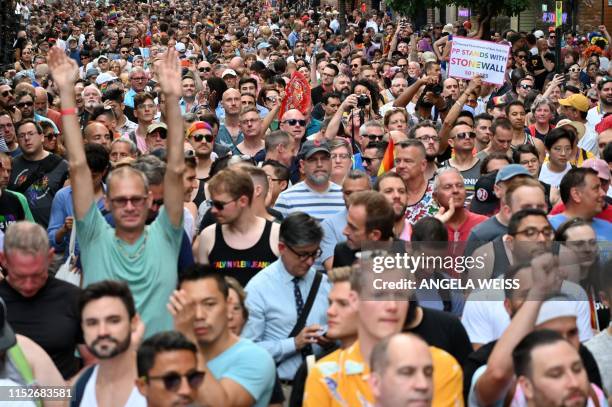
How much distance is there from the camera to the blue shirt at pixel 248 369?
19.1 feet

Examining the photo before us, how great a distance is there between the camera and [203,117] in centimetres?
1330

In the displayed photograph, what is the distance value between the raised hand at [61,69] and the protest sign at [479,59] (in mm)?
9071

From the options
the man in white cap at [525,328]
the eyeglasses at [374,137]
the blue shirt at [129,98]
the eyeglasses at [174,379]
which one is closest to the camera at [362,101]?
the eyeglasses at [374,137]

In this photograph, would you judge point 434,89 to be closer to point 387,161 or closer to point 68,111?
point 387,161

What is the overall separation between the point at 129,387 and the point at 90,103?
387 inches

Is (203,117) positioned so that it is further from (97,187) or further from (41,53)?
(41,53)

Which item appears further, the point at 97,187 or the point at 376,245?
the point at 97,187

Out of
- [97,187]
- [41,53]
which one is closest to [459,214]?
[97,187]

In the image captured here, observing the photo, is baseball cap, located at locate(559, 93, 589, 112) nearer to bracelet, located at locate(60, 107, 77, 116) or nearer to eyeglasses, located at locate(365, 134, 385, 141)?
eyeglasses, located at locate(365, 134, 385, 141)

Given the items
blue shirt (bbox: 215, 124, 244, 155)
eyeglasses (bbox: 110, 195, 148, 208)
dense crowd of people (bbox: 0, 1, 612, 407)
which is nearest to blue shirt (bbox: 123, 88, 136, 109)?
blue shirt (bbox: 215, 124, 244, 155)

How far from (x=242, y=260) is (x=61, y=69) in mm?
1522

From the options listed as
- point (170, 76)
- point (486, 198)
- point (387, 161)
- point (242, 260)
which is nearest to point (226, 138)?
point (387, 161)

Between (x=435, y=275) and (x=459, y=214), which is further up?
(x=459, y=214)

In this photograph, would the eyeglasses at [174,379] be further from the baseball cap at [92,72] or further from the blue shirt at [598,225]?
the baseball cap at [92,72]
